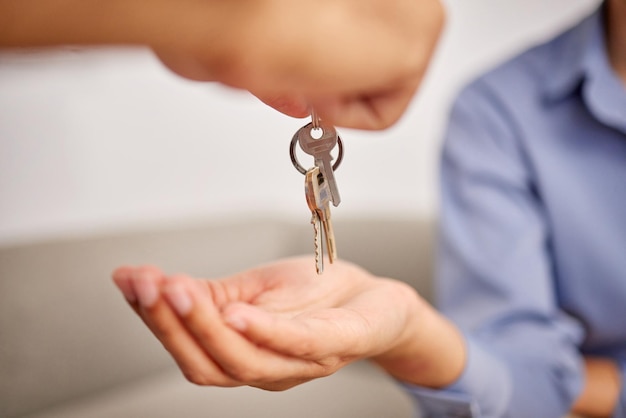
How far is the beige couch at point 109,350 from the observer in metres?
1.01

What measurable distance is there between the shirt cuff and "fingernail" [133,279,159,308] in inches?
17.3

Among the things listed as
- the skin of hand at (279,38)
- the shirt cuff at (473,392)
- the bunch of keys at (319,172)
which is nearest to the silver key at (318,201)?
the bunch of keys at (319,172)

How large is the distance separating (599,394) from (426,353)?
0.38 m

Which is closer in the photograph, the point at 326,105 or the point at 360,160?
the point at 326,105

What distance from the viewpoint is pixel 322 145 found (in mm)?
481

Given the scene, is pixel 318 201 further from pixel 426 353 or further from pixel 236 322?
pixel 426 353

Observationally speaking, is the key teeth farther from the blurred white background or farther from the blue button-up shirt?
the blurred white background

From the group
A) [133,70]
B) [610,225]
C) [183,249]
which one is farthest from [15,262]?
[610,225]

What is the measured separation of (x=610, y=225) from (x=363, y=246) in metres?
0.65

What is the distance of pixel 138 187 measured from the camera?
1345mm

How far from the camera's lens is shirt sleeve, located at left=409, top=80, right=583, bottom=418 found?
864mm

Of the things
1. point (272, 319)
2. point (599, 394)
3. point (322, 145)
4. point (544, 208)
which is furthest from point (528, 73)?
point (272, 319)

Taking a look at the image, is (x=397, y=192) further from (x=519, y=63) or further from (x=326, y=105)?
(x=326, y=105)

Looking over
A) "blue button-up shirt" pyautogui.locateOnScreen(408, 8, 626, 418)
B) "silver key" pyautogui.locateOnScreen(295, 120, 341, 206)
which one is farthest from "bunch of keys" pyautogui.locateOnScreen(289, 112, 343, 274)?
"blue button-up shirt" pyautogui.locateOnScreen(408, 8, 626, 418)
